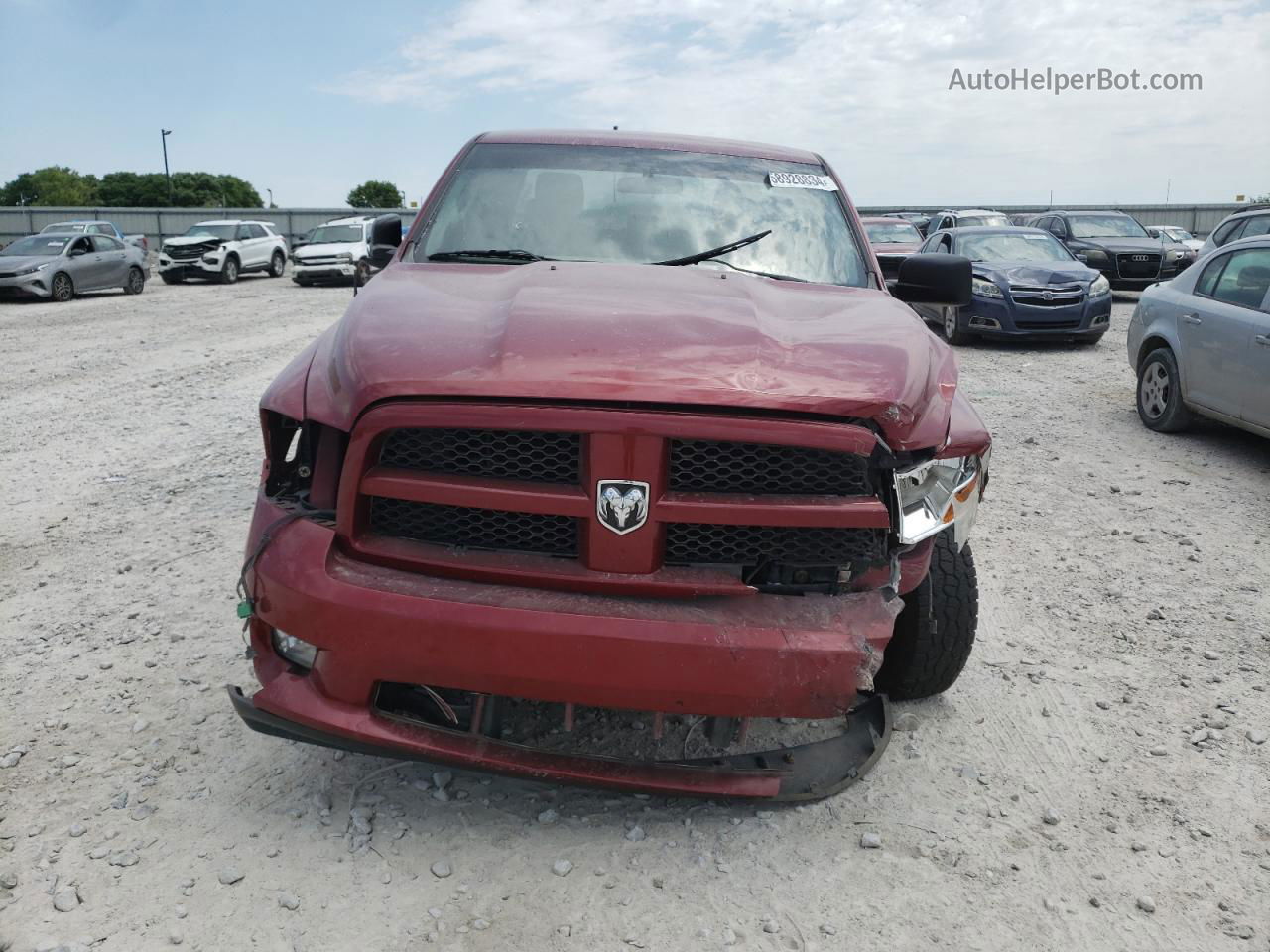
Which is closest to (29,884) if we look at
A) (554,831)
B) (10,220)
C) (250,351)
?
(554,831)

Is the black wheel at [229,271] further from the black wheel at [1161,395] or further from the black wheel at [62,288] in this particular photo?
the black wheel at [1161,395]

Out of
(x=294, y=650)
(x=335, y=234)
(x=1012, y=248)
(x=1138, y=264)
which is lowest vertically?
(x=294, y=650)

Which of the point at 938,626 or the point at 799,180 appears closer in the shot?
the point at 938,626

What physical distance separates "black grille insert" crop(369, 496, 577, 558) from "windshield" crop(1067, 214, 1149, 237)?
19212mm

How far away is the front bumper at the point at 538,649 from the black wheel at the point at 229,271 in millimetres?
25491

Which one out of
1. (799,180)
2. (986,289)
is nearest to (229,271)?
(986,289)

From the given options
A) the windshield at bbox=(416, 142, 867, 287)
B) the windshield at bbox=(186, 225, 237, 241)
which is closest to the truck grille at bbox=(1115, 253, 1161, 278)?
the windshield at bbox=(416, 142, 867, 287)

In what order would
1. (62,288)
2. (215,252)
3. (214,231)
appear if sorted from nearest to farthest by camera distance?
(62,288) < (215,252) < (214,231)

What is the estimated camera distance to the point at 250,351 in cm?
1267

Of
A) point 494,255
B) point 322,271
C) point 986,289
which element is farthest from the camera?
point 322,271

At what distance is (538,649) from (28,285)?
20.6m

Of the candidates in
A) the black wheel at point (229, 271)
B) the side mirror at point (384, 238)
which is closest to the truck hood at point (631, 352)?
the side mirror at point (384, 238)

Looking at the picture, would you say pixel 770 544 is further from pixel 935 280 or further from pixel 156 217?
pixel 156 217

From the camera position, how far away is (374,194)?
356ft
